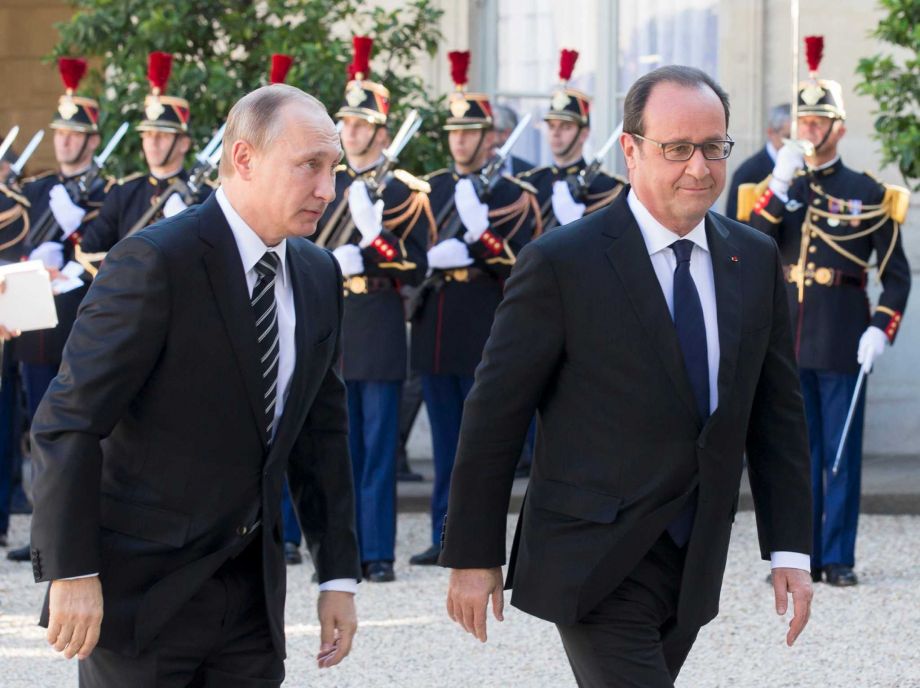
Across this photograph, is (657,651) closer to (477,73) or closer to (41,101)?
(477,73)

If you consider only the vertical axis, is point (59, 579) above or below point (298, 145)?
below

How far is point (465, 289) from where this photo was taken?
26.0 feet

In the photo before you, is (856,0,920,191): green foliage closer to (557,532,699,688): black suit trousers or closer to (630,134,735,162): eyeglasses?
(630,134,735,162): eyeglasses

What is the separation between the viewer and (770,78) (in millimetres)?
10969

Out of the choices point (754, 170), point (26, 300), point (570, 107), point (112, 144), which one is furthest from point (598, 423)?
point (754, 170)

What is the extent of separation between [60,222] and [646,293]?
571 cm

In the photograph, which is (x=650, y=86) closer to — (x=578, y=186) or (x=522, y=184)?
(x=522, y=184)

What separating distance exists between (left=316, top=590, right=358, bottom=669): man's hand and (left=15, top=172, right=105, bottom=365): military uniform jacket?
16.0 ft

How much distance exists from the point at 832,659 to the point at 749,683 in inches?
18.5

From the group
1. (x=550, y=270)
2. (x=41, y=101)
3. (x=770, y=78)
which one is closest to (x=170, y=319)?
(x=550, y=270)

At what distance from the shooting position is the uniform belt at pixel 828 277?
7.26m

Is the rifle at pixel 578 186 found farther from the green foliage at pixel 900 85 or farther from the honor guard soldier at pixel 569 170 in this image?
the green foliage at pixel 900 85

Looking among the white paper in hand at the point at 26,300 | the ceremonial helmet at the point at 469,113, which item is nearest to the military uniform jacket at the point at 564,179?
the ceremonial helmet at the point at 469,113

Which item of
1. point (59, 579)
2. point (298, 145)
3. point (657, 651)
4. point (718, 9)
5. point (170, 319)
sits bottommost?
point (657, 651)
